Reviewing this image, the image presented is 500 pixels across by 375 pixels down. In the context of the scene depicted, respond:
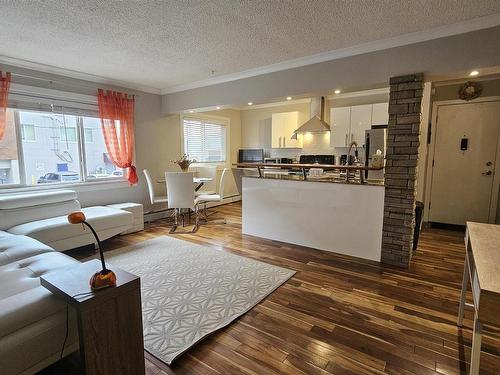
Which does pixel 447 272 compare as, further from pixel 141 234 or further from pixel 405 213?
pixel 141 234

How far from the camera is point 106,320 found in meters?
1.24

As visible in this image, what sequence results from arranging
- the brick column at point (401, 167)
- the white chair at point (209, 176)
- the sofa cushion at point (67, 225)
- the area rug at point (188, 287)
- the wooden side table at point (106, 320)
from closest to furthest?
the wooden side table at point (106, 320) < the area rug at point (188, 287) < the brick column at point (401, 167) < the sofa cushion at point (67, 225) < the white chair at point (209, 176)

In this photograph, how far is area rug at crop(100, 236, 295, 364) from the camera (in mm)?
1878

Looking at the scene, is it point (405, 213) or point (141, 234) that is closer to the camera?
point (405, 213)

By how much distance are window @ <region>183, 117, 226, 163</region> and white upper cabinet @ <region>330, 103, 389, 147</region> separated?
109 inches

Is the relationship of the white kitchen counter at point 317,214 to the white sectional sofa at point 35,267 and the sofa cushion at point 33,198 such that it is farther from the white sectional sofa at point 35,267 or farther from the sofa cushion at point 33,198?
the sofa cushion at point 33,198

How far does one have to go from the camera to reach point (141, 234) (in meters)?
4.25

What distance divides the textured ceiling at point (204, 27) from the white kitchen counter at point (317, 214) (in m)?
1.64

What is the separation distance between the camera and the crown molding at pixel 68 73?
10.9ft

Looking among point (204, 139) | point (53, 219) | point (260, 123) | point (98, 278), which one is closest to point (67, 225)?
point (53, 219)

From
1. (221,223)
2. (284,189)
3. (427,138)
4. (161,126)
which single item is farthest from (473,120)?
(161,126)

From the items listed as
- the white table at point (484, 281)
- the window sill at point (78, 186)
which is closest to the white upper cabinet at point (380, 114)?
the white table at point (484, 281)

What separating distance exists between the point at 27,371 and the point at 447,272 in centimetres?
352

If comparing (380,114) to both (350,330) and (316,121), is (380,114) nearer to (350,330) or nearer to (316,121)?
(316,121)
